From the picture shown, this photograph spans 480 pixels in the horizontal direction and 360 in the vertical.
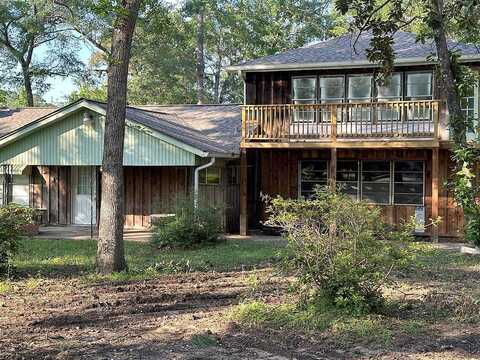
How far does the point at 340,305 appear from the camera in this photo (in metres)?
7.18

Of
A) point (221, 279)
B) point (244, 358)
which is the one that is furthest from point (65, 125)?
point (244, 358)

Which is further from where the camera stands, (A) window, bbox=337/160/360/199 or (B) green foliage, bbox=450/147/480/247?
(A) window, bbox=337/160/360/199

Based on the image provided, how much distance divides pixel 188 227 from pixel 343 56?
7.60m

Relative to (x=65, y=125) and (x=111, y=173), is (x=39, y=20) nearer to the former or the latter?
(x=65, y=125)

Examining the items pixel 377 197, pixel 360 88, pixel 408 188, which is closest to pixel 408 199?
pixel 408 188

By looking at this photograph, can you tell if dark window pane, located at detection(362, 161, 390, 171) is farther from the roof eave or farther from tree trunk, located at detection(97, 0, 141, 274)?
tree trunk, located at detection(97, 0, 141, 274)

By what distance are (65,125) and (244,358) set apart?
51.4 ft

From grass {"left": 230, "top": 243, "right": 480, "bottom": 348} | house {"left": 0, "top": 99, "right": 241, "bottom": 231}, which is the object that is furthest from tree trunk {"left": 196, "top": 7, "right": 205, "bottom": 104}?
grass {"left": 230, "top": 243, "right": 480, "bottom": 348}

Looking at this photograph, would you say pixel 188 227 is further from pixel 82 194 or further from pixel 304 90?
pixel 82 194

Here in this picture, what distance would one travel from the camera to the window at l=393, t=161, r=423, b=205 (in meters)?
18.6

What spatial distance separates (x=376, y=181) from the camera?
63.0ft

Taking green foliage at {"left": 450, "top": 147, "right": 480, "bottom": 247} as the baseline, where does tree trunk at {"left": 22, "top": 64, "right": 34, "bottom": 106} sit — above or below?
above

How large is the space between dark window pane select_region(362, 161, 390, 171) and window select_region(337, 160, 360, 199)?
0.29 meters

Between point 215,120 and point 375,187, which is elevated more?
point 215,120
